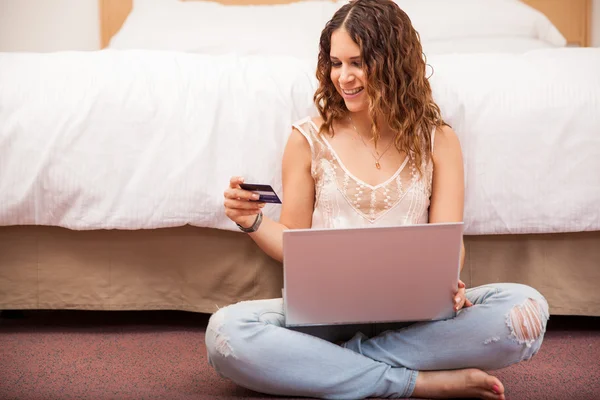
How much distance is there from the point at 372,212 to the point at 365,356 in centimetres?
27

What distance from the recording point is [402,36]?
131cm

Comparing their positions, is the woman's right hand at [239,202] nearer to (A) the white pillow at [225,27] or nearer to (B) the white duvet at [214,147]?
(B) the white duvet at [214,147]

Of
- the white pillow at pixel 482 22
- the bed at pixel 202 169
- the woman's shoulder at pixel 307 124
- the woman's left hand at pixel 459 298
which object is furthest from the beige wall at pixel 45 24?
the woman's left hand at pixel 459 298

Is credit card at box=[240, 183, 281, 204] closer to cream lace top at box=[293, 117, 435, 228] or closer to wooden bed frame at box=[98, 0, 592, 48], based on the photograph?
cream lace top at box=[293, 117, 435, 228]

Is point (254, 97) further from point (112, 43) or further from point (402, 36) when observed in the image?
point (112, 43)

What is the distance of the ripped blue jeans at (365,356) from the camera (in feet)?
3.66

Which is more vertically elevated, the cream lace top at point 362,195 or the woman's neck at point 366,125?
the woman's neck at point 366,125

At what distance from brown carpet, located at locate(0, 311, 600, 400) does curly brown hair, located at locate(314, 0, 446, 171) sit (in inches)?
17.6

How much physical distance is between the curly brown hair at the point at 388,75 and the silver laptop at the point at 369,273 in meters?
0.32

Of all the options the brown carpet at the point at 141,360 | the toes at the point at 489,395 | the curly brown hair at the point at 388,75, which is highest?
the curly brown hair at the point at 388,75

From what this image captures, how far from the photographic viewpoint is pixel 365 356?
1.17 meters

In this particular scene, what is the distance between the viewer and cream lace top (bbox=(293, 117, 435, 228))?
1.30 meters

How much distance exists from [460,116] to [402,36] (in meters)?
0.22

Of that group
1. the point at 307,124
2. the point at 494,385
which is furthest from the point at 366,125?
the point at 494,385
